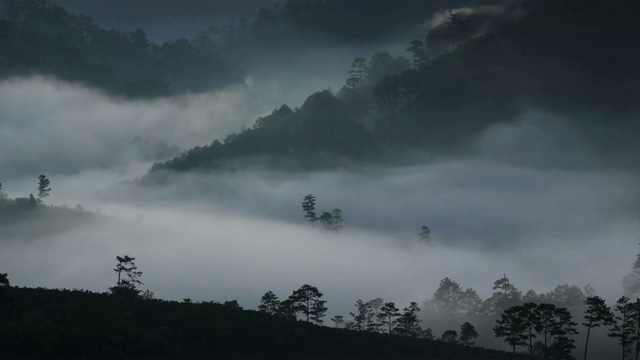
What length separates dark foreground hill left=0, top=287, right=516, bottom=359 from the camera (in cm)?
10425

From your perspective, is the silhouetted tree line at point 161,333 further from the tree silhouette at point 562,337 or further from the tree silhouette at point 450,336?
the tree silhouette at point 450,336

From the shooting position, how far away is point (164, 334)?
382ft

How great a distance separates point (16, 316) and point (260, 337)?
3810 cm

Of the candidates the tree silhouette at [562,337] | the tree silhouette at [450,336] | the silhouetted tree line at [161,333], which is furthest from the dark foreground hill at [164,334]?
the tree silhouette at [450,336]

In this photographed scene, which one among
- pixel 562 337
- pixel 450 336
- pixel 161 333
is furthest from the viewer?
pixel 450 336

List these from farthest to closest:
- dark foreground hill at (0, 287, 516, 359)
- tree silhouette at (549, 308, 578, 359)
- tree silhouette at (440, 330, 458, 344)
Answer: tree silhouette at (440, 330, 458, 344) → tree silhouette at (549, 308, 578, 359) → dark foreground hill at (0, 287, 516, 359)

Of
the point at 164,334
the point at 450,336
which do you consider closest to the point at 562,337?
A: the point at 450,336

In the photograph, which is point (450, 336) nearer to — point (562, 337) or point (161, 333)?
point (562, 337)

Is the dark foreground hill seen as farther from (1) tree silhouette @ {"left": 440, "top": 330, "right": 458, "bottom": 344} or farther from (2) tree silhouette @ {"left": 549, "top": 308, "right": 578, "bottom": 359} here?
(1) tree silhouette @ {"left": 440, "top": 330, "right": 458, "bottom": 344}

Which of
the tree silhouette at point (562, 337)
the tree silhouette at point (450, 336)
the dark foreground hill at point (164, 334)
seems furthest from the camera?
the tree silhouette at point (450, 336)

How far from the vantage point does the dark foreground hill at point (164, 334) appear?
104 m

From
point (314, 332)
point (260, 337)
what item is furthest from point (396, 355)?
point (260, 337)

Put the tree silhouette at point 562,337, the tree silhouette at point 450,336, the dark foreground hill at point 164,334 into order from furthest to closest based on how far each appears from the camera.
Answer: the tree silhouette at point 450,336 → the tree silhouette at point 562,337 → the dark foreground hill at point 164,334

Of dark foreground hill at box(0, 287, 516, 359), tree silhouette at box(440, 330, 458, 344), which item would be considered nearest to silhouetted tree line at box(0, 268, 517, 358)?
dark foreground hill at box(0, 287, 516, 359)
